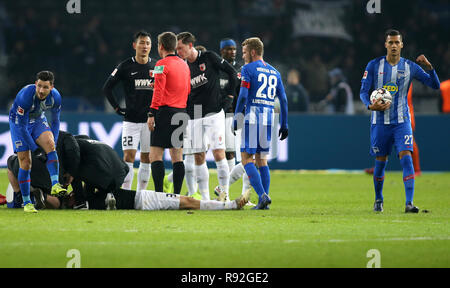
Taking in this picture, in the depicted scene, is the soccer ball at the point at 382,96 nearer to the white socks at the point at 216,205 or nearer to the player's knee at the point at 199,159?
the white socks at the point at 216,205

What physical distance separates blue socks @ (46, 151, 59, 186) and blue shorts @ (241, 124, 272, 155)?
89.0 inches

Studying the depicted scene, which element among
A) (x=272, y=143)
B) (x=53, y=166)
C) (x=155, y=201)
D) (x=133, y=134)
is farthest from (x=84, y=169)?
(x=272, y=143)

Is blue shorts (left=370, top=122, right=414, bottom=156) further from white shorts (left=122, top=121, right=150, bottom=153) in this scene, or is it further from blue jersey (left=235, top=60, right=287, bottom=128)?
white shorts (left=122, top=121, right=150, bottom=153)

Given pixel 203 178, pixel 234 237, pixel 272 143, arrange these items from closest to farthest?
pixel 234 237
pixel 203 178
pixel 272 143

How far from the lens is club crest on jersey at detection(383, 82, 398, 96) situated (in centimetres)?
935

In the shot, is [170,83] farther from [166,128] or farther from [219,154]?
[219,154]

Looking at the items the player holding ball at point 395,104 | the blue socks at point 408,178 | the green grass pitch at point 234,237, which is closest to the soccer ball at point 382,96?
the player holding ball at point 395,104

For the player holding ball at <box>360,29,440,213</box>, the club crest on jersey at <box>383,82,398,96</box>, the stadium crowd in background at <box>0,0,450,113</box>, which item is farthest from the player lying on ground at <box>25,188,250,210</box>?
the stadium crowd in background at <box>0,0,450,113</box>

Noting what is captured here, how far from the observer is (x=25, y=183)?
364 inches

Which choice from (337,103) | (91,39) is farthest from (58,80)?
(337,103)

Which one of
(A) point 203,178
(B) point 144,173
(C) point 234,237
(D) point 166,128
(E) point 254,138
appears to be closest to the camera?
(C) point 234,237

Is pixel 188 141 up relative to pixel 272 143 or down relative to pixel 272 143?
up

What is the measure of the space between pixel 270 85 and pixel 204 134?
4.24 ft
